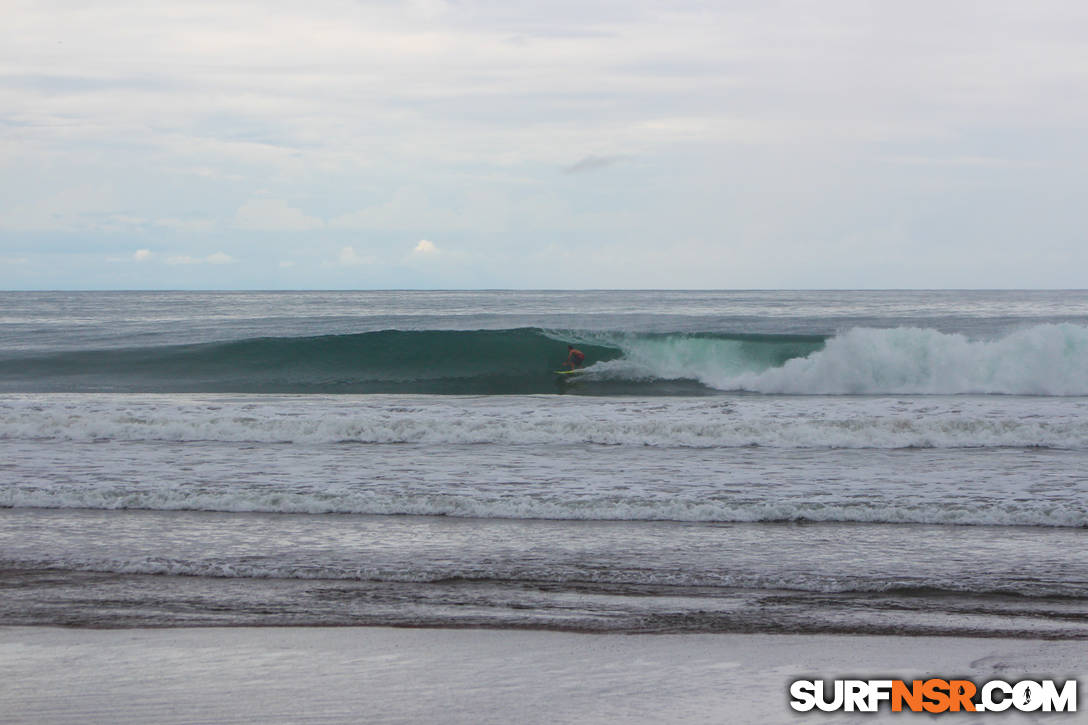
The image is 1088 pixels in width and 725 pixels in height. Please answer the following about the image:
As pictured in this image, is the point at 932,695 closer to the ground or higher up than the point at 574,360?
closer to the ground

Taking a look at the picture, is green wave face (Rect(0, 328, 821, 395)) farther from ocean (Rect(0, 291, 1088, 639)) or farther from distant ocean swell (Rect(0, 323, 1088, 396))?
ocean (Rect(0, 291, 1088, 639))

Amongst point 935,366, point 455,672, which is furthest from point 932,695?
point 935,366

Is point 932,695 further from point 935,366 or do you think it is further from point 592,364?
point 592,364

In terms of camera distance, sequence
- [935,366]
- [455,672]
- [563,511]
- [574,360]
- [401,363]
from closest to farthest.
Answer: [455,672] < [563,511] < [935,366] < [574,360] < [401,363]

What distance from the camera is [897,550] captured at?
241 inches

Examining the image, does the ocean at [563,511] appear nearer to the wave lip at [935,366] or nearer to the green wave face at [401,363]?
the wave lip at [935,366]

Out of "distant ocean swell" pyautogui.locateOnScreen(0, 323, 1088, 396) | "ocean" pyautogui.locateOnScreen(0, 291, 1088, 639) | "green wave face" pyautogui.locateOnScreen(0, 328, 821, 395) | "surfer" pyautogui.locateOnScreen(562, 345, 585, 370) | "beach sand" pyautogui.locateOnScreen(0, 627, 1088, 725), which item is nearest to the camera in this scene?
"beach sand" pyautogui.locateOnScreen(0, 627, 1088, 725)

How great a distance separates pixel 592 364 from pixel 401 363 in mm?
4952

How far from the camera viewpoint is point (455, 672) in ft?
13.0

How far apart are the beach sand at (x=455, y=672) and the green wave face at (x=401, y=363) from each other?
47.6ft

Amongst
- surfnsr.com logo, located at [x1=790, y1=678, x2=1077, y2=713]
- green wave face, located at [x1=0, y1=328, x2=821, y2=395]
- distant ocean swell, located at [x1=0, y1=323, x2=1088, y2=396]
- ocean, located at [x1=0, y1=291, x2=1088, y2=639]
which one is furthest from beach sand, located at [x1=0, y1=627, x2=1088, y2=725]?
green wave face, located at [x1=0, y1=328, x2=821, y2=395]

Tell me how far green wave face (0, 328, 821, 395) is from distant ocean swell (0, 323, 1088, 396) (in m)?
0.04

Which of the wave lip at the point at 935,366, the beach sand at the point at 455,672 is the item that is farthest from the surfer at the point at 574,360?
the beach sand at the point at 455,672

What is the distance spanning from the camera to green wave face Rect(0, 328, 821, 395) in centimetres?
1995
